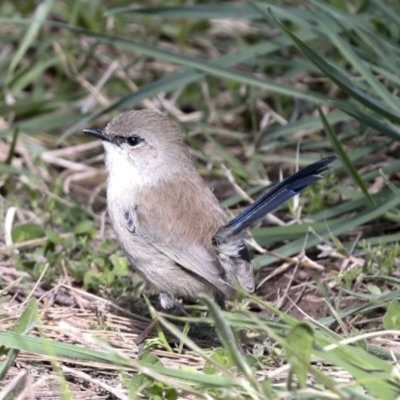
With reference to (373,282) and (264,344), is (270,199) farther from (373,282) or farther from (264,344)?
(373,282)

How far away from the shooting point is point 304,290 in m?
4.46

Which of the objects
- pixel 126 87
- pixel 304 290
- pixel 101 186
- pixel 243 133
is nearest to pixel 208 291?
pixel 304 290

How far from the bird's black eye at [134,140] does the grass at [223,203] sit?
0.60m

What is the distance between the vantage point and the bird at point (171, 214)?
3.76 meters

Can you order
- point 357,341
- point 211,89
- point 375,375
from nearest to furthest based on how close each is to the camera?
1. point 375,375
2. point 357,341
3. point 211,89

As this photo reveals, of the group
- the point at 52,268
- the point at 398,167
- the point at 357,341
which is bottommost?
the point at 52,268

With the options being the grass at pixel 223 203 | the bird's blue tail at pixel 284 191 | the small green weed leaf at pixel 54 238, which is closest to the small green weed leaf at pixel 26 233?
the grass at pixel 223 203

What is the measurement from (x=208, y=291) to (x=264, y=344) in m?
0.45

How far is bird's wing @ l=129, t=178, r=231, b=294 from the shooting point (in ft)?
12.5

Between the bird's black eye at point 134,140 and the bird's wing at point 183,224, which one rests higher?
the bird's black eye at point 134,140

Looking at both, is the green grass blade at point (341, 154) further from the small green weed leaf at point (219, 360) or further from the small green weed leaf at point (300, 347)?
the small green weed leaf at point (300, 347)

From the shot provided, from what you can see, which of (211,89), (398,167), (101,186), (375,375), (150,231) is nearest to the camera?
(375,375)

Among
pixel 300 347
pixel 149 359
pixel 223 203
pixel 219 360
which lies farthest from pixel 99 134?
pixel 300 347

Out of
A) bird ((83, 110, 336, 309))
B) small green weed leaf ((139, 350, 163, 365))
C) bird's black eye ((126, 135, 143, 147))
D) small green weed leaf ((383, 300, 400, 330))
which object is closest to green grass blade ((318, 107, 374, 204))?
bird ((83, 110, 336, 309))
